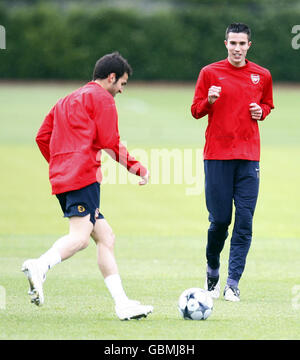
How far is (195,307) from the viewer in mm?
7465

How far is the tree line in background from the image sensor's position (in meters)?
55.5

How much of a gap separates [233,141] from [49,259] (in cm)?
241

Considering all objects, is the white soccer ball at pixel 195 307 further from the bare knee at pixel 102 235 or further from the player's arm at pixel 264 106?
the player's arm at pixel 264 106

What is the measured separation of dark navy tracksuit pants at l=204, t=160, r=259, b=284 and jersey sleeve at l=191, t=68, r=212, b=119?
491 mm

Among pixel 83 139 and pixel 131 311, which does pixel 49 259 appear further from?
pixel 83 139

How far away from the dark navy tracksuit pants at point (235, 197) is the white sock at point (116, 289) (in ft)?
5.26

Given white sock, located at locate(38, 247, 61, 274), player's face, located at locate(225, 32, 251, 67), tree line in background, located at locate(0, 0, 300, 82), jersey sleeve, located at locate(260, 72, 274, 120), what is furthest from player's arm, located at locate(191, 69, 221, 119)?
tree line in background, located at locate(0, 0, 300, 82)

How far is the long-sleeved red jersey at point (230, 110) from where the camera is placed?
873 cm

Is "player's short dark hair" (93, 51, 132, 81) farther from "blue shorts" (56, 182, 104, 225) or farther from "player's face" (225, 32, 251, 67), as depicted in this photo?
"player's face" (225, 32, 251, 67)

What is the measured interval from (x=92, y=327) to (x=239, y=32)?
3.33 meters

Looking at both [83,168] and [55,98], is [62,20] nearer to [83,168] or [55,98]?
[55,98]

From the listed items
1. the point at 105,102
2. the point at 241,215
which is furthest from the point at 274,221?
the point at 105,102

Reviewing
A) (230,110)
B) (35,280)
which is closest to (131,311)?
(35,280)

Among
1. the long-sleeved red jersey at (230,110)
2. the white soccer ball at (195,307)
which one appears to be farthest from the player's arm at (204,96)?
the white soccer ball at (195,307)
